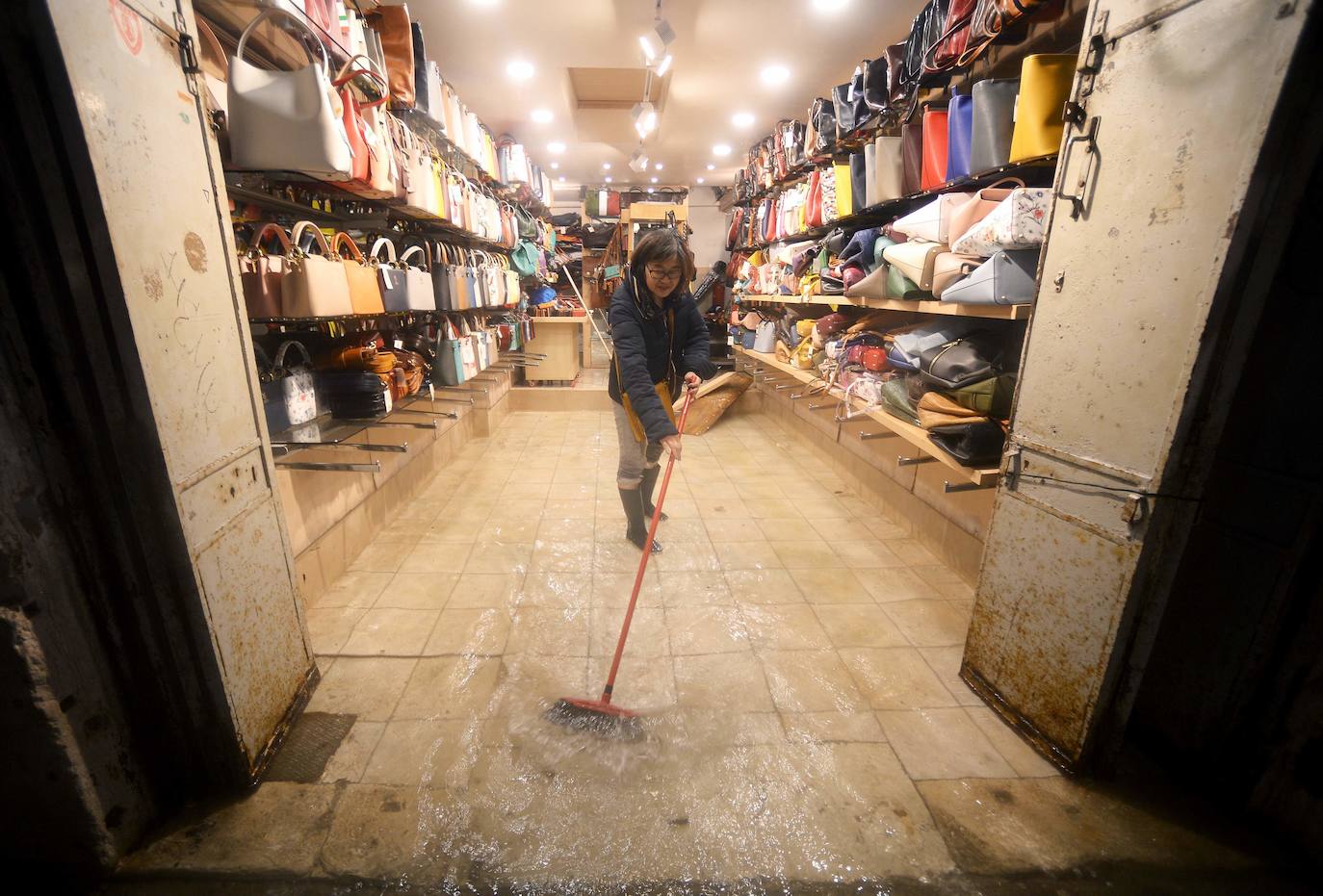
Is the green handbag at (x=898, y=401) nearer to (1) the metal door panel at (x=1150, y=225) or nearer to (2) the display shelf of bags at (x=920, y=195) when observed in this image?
(2) the display shelf of bags at (x=920, y=195)

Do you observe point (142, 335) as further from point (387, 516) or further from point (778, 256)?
point (778, 256)

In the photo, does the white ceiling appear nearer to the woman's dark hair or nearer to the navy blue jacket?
the woman's dark hair

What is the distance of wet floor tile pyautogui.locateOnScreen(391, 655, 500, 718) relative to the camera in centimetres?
187

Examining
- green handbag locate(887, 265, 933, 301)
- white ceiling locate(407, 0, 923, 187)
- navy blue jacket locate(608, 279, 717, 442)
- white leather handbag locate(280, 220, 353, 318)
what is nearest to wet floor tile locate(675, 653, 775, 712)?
navy blue jacket locate(608, 279, 717, 442)

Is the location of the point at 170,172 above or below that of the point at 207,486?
above

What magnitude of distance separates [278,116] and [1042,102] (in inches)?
108

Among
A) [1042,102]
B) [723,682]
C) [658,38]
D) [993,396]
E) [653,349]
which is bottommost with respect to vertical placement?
[723,682]

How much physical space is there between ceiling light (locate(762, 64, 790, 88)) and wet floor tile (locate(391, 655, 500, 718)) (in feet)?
17.6

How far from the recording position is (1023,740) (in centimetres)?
178

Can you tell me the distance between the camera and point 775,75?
489 centimetres

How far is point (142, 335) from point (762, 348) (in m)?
4.83

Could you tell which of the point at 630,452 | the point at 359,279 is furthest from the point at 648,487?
the point at 359,279

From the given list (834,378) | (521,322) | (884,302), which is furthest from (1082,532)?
(521,322)

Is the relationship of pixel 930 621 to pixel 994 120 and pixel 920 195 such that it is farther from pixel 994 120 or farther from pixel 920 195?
pixel 920 195
